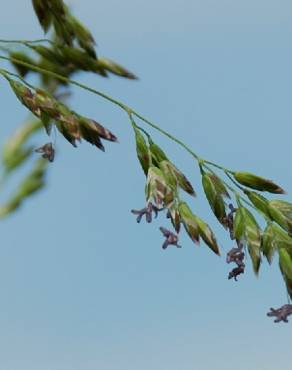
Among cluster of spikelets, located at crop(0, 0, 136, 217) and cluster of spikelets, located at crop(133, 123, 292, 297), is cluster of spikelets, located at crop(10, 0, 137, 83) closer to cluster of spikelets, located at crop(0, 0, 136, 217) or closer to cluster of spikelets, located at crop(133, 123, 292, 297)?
cluster of spikelets, located at crop(0, 0, 136, 217)

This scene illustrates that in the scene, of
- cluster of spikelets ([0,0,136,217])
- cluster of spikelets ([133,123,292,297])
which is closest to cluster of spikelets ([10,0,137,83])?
cluster of spikelets ([0,0,136,217])

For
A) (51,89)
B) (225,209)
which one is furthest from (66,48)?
(225,209)

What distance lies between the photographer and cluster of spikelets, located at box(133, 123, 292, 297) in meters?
2.68

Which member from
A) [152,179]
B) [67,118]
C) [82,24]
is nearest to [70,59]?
[82,24]

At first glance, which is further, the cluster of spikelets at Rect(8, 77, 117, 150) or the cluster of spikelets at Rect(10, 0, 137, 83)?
the cluster of spikelets at Rect(10, 0, 137, 83)

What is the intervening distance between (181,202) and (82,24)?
1.07 m

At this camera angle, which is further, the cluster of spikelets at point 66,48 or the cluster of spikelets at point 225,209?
→ the cluster of spikelets at point 66,48

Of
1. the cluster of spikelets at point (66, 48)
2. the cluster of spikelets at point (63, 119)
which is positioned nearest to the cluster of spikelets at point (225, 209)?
the cluster of spikelets at point (63, 119)

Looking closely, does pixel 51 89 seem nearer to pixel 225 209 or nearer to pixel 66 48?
pixel 66 48

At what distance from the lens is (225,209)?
2.79 m

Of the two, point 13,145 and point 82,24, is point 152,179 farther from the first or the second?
point 13,145

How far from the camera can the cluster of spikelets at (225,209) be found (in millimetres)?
2684

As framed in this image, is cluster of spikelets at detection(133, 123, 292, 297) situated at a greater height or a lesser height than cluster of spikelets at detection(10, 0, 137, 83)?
lesser

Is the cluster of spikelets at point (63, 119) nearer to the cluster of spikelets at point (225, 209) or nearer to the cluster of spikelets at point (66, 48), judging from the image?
the cluster of spikelets at point (225, 209)
